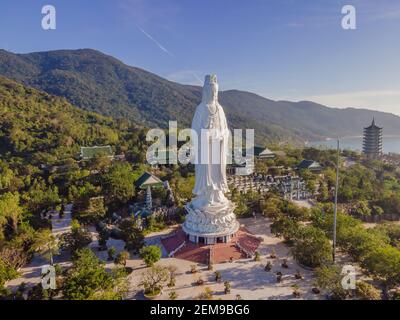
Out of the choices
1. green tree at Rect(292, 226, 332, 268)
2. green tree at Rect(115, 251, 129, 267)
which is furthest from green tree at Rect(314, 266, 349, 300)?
green tree at Rect(115, 251, 129, 267)

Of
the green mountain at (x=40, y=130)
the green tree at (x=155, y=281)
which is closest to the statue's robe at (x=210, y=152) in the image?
the green tree at (x=155, y=281)

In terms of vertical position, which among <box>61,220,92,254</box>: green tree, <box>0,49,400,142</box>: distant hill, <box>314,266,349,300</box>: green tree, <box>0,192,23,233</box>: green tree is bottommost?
<box>314,266,349,300</box>: green tree

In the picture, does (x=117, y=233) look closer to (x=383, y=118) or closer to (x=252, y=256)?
(x=252, y=256)

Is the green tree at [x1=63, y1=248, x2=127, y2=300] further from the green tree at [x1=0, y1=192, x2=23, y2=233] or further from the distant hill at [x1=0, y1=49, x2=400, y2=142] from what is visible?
the distant hill at [x1=0, y1=49, x2=400, y2=142]

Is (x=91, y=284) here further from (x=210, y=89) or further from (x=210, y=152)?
(x=210, y=89)

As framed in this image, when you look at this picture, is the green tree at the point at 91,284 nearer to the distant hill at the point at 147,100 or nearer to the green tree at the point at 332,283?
the green tree at the point at 332,283

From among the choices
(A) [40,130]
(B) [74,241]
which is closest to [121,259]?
(B) [74,241]

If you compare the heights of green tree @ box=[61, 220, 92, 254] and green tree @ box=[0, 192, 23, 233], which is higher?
green tree @ box=[0, 192, 23, 233]
